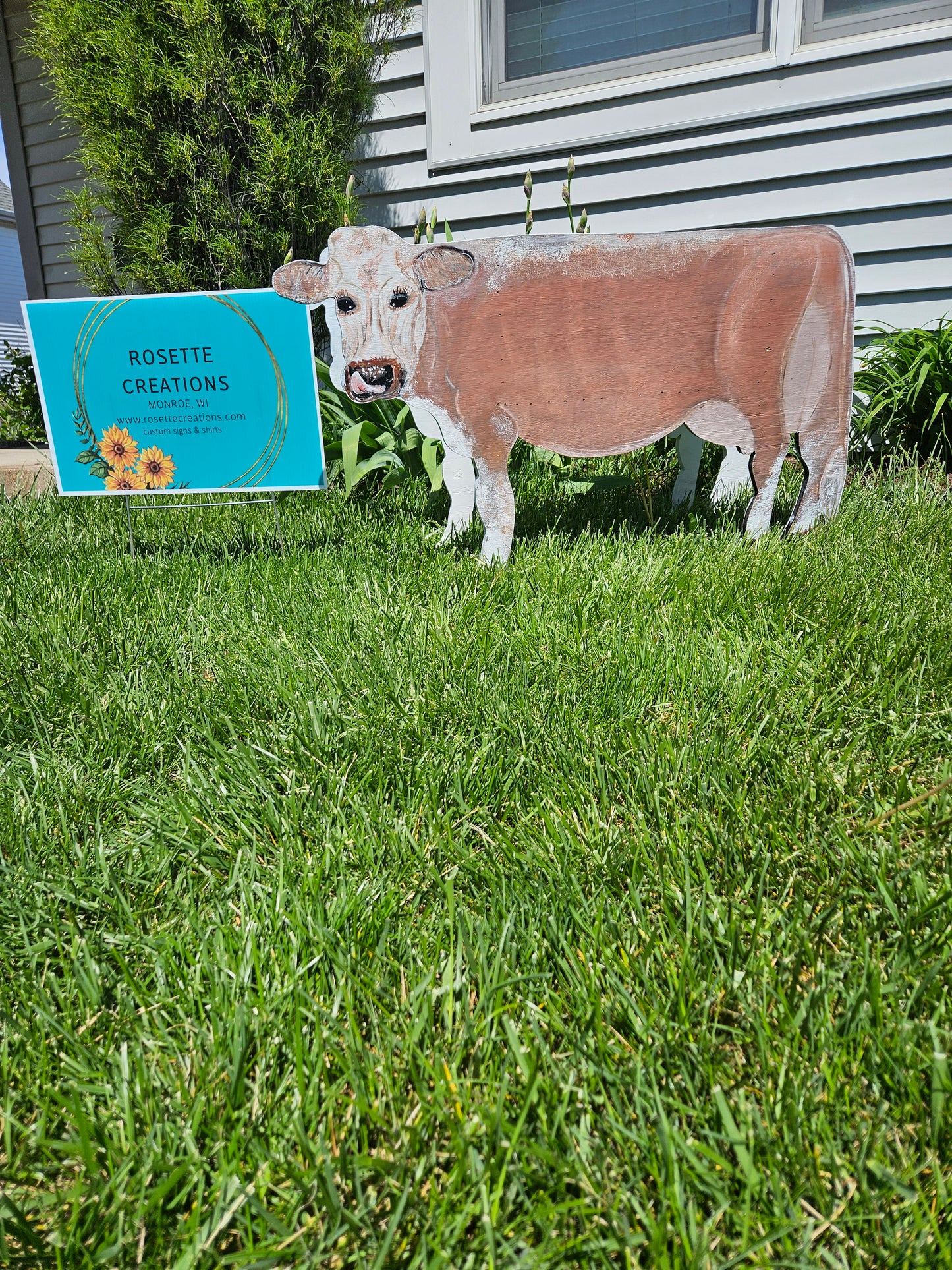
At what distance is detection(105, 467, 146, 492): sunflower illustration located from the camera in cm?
297

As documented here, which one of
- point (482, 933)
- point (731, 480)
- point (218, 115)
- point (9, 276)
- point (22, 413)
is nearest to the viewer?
point (482, 933)

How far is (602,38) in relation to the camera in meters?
4.23

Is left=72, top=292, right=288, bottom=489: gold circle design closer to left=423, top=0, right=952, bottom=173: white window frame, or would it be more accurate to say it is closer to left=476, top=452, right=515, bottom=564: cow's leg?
left=476, top=452, right=515, bottom=564: cow's leg

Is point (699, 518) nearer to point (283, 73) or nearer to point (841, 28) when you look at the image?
point (841, 28)

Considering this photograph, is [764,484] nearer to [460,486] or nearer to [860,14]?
[460,486]

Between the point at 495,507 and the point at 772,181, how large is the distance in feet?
8.58

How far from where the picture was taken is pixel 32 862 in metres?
1.40

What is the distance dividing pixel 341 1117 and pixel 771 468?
2.52m

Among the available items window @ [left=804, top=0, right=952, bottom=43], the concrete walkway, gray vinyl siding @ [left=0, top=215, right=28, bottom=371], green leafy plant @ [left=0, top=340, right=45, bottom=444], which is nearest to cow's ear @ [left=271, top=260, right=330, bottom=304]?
the concrete walkway

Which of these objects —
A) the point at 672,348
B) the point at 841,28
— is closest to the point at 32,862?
the point at 672,348

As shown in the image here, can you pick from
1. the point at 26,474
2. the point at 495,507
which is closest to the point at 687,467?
the point at 495,507

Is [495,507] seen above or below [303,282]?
below

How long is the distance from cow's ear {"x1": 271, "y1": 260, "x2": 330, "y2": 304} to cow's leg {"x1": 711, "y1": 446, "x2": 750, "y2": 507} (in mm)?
1702

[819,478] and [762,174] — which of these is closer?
[819,478]
